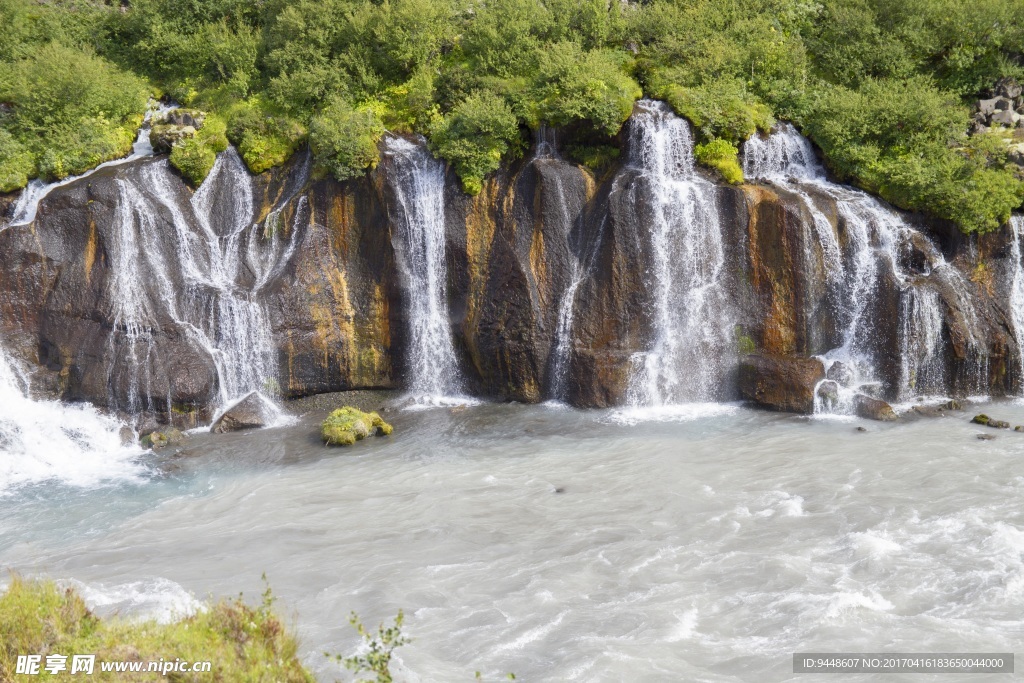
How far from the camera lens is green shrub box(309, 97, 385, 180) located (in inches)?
862

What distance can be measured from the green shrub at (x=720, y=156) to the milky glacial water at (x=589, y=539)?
21.1 ft

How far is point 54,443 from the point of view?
736 inches

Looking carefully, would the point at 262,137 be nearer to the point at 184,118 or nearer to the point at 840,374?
the point at 184,118

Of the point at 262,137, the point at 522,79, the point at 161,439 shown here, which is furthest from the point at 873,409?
the point at 262,137

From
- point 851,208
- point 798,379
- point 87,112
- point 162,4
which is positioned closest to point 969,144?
point 851,208

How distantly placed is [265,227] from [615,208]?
9537 mm

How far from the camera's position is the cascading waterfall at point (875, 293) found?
62.1 ft

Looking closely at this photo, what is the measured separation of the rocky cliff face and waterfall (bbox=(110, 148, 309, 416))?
0.05 m

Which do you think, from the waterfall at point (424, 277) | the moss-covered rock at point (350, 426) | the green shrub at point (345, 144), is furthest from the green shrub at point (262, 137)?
the moss-covered rock at point (350, 426)

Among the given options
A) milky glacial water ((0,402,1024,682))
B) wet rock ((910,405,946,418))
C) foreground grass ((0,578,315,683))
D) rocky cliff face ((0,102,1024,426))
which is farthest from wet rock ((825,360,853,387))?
foreground grass ((0,578,315,683))

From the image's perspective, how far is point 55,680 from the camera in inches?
307

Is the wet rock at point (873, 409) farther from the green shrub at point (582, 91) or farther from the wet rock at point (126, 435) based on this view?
the wet rock at point (126, 435)

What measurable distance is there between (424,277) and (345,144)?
415 centimetres

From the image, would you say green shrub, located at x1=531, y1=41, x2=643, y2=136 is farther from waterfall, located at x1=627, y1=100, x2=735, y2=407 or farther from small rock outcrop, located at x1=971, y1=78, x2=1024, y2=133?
small rock outcrop, located at x1=971, y1=78, x2=1024, y2=133
